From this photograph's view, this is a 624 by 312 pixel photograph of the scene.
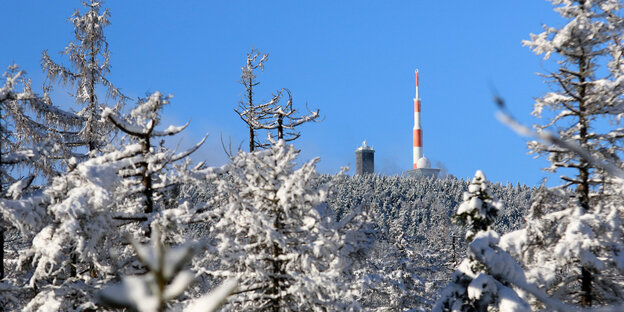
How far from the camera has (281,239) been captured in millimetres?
12867

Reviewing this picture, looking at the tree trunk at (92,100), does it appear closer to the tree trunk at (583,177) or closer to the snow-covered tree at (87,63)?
the snow-covered tree at (87,63)

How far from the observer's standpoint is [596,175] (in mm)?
15086

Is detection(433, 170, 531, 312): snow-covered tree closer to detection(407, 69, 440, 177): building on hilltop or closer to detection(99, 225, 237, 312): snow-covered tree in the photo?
detection(99, 225, 237, 312): snow-covered tree

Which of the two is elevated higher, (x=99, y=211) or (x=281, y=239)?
(x=99, y=211)

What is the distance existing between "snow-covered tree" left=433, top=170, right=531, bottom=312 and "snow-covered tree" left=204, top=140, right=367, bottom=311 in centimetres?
257

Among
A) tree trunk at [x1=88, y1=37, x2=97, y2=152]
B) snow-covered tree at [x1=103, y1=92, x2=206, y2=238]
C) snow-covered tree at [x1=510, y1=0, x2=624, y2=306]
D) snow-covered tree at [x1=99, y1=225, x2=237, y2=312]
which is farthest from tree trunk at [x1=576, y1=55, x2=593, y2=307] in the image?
snow-covered tree at [x1=99, y1=225, x2=237, y2=312]

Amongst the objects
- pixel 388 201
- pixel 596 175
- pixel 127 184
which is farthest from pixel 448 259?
pixel 388 201

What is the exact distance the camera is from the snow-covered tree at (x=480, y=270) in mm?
13750

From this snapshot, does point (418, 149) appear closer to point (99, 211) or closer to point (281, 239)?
point (281, 239)

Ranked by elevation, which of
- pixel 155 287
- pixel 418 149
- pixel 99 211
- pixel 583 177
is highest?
pixel 418 149

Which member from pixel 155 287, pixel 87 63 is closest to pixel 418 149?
pixel 87 63

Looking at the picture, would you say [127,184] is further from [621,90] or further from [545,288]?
[621,90]

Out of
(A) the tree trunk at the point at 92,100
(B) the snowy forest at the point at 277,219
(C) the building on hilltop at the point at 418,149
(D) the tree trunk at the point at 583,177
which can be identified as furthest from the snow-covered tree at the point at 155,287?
(C) the building on hilltop at the point at 418,149

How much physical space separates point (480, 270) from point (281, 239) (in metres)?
5.11
